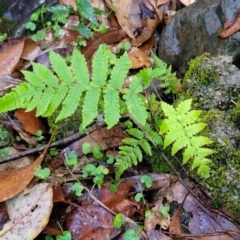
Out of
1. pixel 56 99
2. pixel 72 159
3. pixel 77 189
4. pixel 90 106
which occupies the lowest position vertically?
pixel 77 189

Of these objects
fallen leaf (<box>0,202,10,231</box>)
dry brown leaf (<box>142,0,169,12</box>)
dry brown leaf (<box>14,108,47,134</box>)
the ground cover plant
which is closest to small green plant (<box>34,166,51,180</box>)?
the ground cover plant

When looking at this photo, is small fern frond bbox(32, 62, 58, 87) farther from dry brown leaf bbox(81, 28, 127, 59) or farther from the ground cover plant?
dry brown leaf bbox(81, 28, 127, 59)

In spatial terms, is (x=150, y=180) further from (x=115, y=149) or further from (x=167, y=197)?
(x=115, y=149)

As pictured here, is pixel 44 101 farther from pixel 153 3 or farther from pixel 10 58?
pixel 153 3

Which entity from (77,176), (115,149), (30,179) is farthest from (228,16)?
(30,179)

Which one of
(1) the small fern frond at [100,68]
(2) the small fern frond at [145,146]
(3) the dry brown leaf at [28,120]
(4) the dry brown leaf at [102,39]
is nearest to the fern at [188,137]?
(2) the small fern frond at [145,146]

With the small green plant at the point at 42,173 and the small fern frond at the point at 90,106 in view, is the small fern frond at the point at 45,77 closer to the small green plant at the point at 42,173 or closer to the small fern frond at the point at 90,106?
the small fern frond at the point at 90,106

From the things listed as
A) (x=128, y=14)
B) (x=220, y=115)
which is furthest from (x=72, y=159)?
(x=128, y=14)
